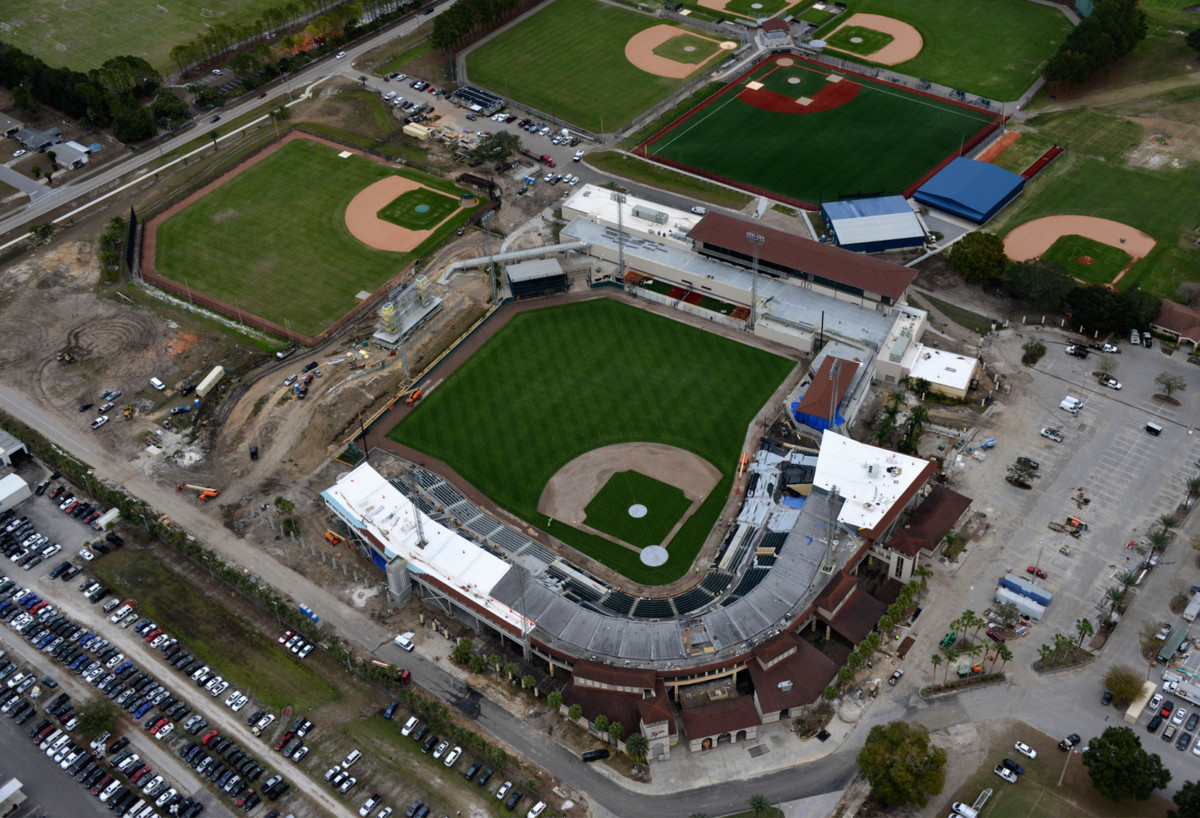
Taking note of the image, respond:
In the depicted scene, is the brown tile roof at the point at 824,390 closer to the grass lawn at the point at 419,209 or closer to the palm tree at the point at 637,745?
the palm tree at the point at 637,745

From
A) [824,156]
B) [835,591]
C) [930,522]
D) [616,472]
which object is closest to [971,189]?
[824,156]

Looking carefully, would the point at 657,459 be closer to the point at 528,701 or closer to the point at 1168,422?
the point at 528,701

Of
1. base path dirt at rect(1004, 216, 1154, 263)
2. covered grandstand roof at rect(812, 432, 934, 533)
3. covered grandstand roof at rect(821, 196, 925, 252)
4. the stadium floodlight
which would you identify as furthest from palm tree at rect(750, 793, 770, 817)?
base path dirt at rect(1004, 216, 1154, 263)

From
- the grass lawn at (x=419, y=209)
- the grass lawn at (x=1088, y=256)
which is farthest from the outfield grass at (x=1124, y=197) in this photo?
the grass lawn at (x=419, y=209)

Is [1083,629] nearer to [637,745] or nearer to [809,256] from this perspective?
[637,745]

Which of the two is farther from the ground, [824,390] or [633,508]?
[824,390]

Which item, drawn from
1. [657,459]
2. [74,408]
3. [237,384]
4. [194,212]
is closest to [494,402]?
[657,459]

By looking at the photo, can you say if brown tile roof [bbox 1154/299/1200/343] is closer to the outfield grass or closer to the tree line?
the tree line
